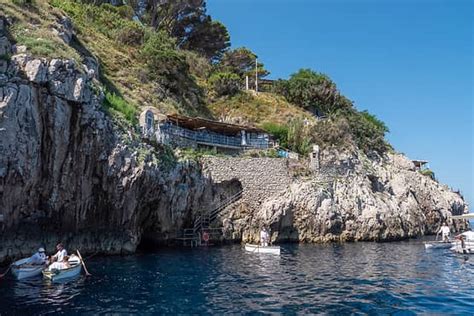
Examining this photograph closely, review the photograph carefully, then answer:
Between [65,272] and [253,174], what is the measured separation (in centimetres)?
2036

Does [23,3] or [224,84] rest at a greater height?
[224,84]

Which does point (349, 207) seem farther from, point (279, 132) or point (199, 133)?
point (199, 133)

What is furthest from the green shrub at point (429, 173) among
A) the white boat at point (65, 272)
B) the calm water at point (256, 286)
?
the white boat at point (65, 272)

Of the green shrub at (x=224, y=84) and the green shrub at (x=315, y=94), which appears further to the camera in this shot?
the green shrub at (x=315, y=94)

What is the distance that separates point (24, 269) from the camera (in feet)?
63.1

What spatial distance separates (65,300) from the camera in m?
15.5

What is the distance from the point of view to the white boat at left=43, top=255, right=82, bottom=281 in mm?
19125

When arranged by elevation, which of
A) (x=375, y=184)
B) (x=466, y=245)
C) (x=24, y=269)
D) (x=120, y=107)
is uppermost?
(x=120, y=107)

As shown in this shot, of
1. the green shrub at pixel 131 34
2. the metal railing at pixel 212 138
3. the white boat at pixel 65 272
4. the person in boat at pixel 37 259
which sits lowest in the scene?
the white boat at pixel 65 272

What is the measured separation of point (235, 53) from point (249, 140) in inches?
1226

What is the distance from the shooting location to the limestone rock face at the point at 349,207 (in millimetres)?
35906

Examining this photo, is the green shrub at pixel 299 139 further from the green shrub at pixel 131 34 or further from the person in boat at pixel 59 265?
the person in boat at pixel 59 265

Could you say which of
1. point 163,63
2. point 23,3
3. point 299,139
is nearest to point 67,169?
point 23,3

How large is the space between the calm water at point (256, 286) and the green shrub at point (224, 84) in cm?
3245
